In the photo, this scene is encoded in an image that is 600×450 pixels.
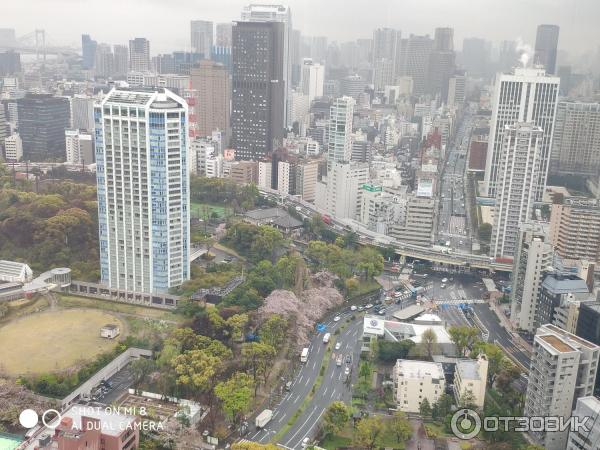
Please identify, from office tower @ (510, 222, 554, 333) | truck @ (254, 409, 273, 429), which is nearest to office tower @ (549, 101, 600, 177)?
office tower @ (510, 222, 554, 333)

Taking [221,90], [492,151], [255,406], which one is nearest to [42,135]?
[221,90]

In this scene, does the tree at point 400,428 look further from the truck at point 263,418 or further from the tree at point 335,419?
the truck at point 263,418

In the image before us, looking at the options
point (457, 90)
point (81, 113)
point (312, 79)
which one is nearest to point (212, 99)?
point (81, 113)

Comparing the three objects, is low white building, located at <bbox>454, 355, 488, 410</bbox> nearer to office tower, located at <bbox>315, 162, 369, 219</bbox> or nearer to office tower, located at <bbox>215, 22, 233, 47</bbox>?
office tower, located at <bbox>315, 162, 369, 219</bbox>

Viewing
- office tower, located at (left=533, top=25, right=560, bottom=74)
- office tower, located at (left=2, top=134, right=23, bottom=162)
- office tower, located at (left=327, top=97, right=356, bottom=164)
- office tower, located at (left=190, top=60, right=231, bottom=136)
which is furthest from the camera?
office tower, located at (left=190, top=60, right=231, bottom=136)

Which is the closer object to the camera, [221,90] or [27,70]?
[221,90]

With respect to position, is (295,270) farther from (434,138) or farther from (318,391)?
(434,138)
